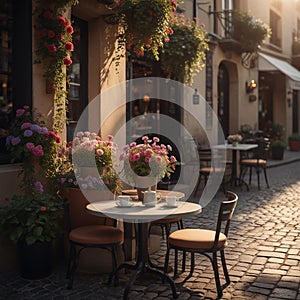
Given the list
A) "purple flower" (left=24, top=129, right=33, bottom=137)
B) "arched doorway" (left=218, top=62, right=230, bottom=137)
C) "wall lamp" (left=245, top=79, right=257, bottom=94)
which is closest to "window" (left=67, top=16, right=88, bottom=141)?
"purple flower" (left=24, top=129, right=33, bottom=137)

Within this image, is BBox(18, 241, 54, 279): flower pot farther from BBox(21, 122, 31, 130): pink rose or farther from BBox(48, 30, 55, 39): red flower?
BBox(48, 30, 55, 39): red flower

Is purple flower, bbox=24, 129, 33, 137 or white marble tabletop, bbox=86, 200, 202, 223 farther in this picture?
purple flower, bbox=24, 129, 33, 137

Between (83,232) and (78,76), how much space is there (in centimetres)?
299

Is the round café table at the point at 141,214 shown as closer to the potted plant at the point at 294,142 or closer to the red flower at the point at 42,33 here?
the red flower at the point at 42,33

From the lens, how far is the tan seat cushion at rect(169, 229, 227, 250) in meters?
4.26

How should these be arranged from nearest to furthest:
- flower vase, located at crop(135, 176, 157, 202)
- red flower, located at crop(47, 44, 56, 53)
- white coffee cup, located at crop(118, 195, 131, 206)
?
white coffee cup, located at crop(118, 195, 131, 206)
flower vase, located at crop(135, 176, 157, 202)
red flower, located at crop(47, 44, 56, 53)

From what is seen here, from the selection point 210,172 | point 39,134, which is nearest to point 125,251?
point 39,134

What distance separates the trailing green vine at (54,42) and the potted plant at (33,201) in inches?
17.9

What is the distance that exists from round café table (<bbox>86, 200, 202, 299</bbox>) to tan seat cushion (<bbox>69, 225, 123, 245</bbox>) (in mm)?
262

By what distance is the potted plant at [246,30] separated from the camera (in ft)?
46.2

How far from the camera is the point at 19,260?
4824 millimetres

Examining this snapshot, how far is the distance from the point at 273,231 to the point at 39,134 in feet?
11.5

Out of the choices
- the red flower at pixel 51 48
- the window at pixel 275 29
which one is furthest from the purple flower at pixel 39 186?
the window at pixel 275 29

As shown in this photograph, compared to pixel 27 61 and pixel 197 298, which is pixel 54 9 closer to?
pixel 27 61
